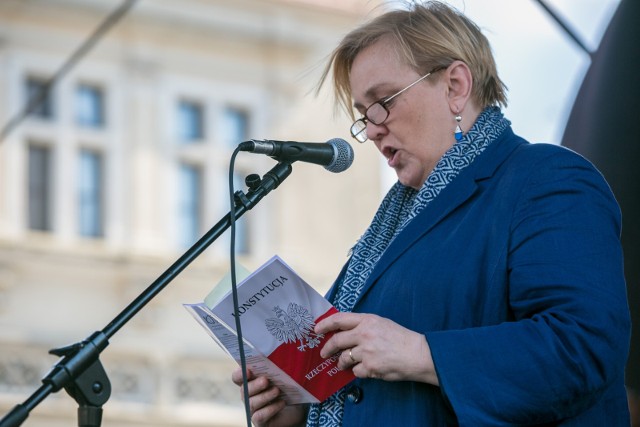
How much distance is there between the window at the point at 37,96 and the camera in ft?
42.3

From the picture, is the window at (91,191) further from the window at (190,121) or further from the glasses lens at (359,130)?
the glasses lens at (359,130)

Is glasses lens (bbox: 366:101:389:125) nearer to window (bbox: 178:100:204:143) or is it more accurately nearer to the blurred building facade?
the blurred building facade

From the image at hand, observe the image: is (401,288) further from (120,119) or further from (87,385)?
(120,119)

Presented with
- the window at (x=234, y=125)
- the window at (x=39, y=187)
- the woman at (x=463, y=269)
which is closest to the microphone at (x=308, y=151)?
the woman at (x=463, y=269)

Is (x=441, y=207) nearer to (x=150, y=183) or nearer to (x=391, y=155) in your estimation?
(x=391, y=155)

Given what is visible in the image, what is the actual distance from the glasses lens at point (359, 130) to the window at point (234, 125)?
38.2 feet

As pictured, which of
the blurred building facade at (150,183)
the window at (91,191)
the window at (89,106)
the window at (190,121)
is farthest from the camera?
the window at (190,121)

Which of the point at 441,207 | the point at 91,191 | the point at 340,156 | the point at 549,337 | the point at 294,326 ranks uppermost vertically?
the point at 91,191

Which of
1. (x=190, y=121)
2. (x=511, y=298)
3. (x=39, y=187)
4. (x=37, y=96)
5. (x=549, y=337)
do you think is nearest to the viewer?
(x=549, y=337)

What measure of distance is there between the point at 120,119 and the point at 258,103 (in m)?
1.70

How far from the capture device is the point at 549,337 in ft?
6.27

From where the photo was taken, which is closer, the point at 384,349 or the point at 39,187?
the point at 384,349

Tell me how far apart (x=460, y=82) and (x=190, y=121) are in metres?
11.8

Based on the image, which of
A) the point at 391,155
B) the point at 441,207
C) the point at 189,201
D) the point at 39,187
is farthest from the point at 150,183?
the point at 441,207
